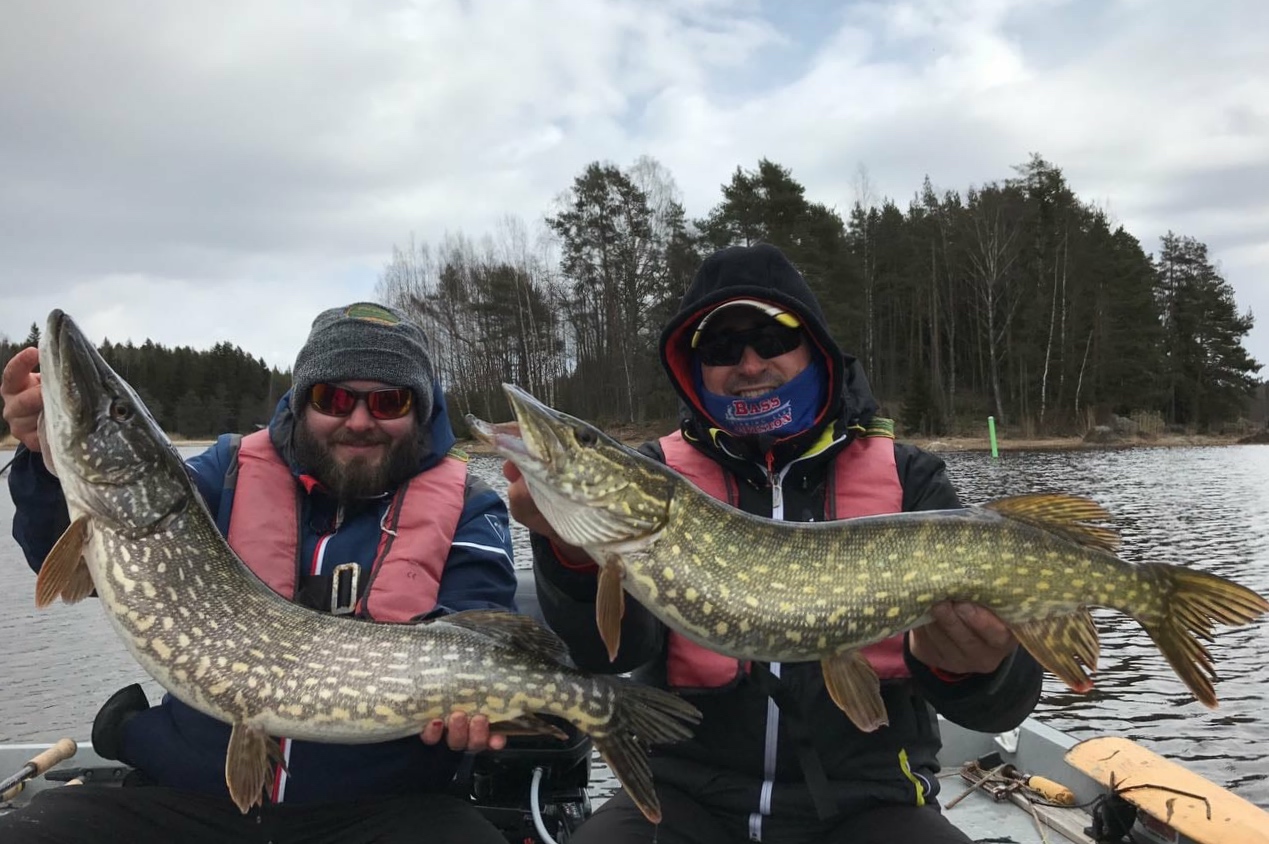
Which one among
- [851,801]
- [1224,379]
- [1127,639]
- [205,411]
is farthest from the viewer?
[205,411]

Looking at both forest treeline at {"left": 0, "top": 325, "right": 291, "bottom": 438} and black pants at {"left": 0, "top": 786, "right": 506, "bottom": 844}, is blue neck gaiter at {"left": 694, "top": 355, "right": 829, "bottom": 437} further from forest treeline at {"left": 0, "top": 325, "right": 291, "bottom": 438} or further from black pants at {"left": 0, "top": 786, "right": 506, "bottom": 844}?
forest treeline at {"left": 0, "top": 325, "right": 291, "bottom": 438}

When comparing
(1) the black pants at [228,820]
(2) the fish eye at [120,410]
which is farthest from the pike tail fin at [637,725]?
(2) the fish eye at [120,410]

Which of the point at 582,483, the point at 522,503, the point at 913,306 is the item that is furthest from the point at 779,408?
the point at 913,306

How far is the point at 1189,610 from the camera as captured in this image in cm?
216

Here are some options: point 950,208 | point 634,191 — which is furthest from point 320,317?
point 950,208

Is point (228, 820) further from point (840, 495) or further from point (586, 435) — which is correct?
point (840, 495)

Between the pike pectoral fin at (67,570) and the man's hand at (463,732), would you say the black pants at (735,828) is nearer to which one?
the man's hand at (463,732)

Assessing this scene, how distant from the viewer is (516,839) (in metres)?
2.90

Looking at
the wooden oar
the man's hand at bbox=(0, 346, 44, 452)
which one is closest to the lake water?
the wooden oar

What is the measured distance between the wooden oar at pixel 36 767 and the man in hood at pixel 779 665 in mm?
2450

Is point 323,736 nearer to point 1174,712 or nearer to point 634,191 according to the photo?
point 1174,712

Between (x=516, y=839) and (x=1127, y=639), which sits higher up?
(x=516, y=839)

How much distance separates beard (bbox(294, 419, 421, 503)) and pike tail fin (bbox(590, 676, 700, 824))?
1.13 metres

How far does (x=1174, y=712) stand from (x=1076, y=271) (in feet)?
103
